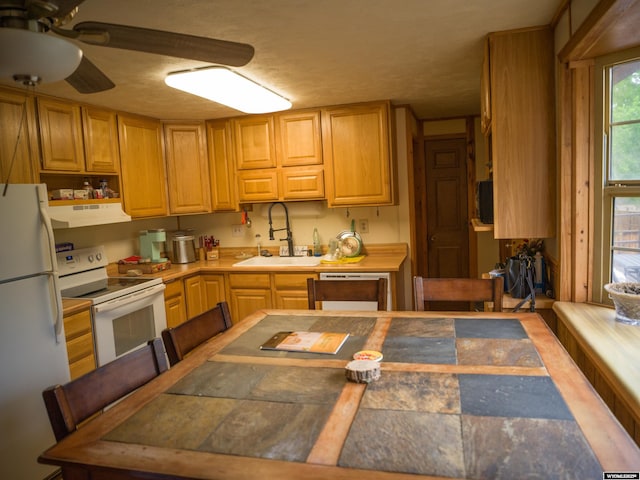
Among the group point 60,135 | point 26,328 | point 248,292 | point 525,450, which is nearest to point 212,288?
point 248,292

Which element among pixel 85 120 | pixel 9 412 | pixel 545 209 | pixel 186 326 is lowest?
pixel 9 412

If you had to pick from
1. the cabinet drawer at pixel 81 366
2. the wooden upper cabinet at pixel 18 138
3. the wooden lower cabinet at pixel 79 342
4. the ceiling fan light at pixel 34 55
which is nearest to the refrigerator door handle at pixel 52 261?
the wooden lower cabinet at pixel 79 342

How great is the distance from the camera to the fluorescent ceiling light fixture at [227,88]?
2.54 m

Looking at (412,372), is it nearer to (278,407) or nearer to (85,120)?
(278,407)

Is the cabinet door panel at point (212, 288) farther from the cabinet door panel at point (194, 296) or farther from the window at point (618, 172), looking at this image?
the window at point (618, 172)

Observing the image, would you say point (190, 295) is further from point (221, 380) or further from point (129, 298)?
point (221, 380)

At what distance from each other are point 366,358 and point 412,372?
0.54 feet

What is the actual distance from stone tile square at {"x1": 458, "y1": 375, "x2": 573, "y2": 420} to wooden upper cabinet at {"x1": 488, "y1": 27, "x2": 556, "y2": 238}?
126 centimetres

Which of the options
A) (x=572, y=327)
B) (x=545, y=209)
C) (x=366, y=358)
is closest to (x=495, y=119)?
(x=545, y=209)

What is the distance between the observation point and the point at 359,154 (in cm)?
376

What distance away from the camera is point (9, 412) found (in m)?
2.13

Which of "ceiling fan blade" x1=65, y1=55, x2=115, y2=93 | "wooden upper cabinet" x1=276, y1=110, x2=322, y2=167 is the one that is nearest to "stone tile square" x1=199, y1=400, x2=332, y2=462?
"ceiling fan blade" x1=65, y1=55, x2=115, y2=93

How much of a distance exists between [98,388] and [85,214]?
1922 mm

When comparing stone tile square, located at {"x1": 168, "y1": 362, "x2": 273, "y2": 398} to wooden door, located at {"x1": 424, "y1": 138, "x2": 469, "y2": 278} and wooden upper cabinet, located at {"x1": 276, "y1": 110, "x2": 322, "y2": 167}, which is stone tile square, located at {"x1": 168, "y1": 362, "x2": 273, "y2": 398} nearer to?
wooden upper cabinet, located at {"x1": 276, "y1": 110, "x2": 322, "y2": 167}
